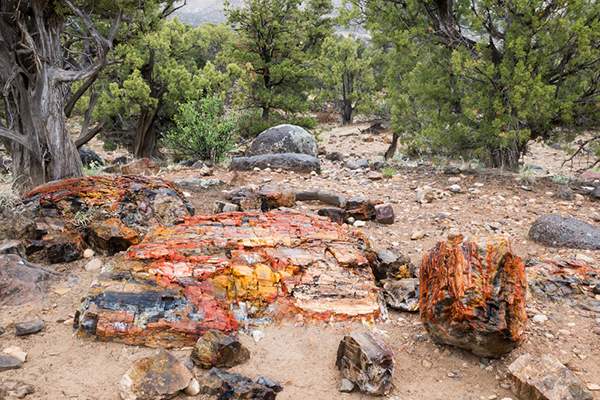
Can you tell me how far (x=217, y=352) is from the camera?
2.87m

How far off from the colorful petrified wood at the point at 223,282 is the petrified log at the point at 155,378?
1.37 ft

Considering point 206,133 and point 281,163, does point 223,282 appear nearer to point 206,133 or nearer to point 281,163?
point 281,163

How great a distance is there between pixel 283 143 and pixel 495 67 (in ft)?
18.1

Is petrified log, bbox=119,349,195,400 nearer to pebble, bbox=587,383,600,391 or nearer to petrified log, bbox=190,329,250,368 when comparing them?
petrified log, bbox=190,329,250,368

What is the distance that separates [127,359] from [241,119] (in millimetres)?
12356

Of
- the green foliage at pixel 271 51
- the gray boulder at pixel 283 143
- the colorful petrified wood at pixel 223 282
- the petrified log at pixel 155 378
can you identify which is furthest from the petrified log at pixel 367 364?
the green foliage at pixel 271 51

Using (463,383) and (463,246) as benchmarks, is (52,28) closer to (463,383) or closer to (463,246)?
(463,246)

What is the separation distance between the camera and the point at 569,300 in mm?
3730

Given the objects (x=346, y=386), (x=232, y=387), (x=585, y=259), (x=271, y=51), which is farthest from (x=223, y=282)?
(x=271, y=51)

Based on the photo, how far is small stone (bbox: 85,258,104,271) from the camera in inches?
172

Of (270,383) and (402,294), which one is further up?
(402,294)

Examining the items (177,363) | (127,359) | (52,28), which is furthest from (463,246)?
(52,28)

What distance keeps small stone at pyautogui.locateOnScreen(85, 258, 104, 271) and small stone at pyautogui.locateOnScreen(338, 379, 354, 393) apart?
121 inches

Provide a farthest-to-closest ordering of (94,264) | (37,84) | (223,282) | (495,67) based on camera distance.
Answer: (495,67) → (37,84) → (94,264) → (223,282)
